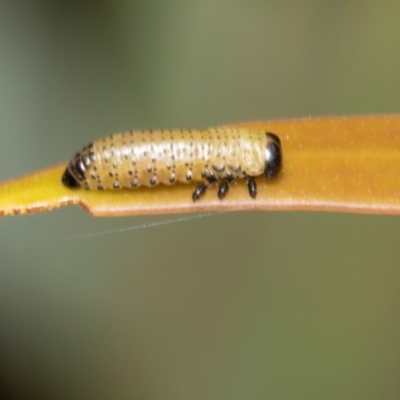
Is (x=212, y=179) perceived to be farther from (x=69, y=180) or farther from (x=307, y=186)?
(x=69, y=180)

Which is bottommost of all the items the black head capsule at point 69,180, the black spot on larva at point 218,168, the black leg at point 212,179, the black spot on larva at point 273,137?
the black head capsule at point 69,180

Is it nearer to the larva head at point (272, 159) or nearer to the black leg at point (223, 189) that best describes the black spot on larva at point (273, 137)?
the larva head at point (272, 159)

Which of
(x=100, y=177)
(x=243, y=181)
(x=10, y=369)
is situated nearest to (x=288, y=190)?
(x=243, y=181)

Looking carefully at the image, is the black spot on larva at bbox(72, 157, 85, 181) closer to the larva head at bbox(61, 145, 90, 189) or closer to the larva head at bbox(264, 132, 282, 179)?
the larva head at bbox(61, 145, 90, 189)

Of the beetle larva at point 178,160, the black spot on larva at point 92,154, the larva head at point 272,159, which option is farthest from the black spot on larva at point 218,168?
the black spot on larva at point 92,154

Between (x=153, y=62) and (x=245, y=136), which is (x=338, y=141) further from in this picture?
(x=153, y=62)

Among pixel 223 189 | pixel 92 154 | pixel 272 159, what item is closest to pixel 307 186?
pixel 272 159
